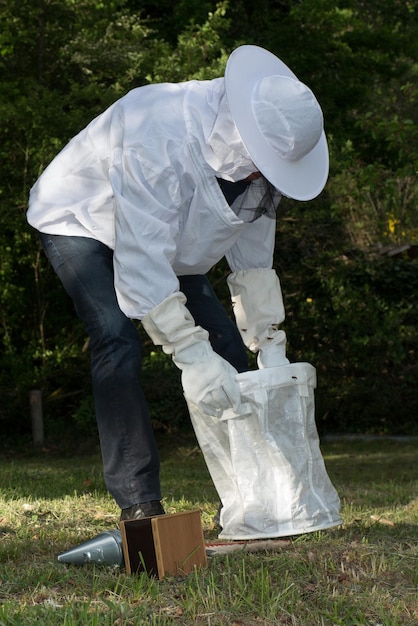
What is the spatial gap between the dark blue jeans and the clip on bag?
0.22 metres

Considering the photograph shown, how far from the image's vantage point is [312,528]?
318cm

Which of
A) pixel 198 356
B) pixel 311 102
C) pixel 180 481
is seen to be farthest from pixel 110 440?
pixel 180 481

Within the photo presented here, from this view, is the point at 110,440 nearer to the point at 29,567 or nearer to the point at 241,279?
the point at 29,567

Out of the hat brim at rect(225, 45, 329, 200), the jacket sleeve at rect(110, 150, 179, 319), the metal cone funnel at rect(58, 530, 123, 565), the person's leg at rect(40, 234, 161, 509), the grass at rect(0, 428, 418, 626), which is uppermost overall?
the hat brim at rect(225, 45, 329, 200)

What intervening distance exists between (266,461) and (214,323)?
0.81 meters

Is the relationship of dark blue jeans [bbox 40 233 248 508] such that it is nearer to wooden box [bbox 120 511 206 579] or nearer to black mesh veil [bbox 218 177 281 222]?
wooden box [bbox 120 511 206 579]

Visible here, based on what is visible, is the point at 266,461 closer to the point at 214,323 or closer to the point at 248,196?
the point at 214,323

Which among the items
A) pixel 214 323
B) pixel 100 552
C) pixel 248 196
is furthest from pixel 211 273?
pixel 100 552

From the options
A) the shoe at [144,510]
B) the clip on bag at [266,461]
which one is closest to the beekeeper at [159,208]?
the shoe at [144,510]

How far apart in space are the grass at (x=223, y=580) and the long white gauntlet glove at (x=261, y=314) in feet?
2.47

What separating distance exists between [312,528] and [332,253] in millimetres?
8090

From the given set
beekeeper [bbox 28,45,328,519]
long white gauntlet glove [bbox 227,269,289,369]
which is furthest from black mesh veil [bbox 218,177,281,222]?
long white gauntlet glove [bbox 227,269,289,369]

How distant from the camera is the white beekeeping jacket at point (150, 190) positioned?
121 inches

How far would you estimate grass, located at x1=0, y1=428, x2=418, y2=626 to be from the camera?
2443 millimetres
